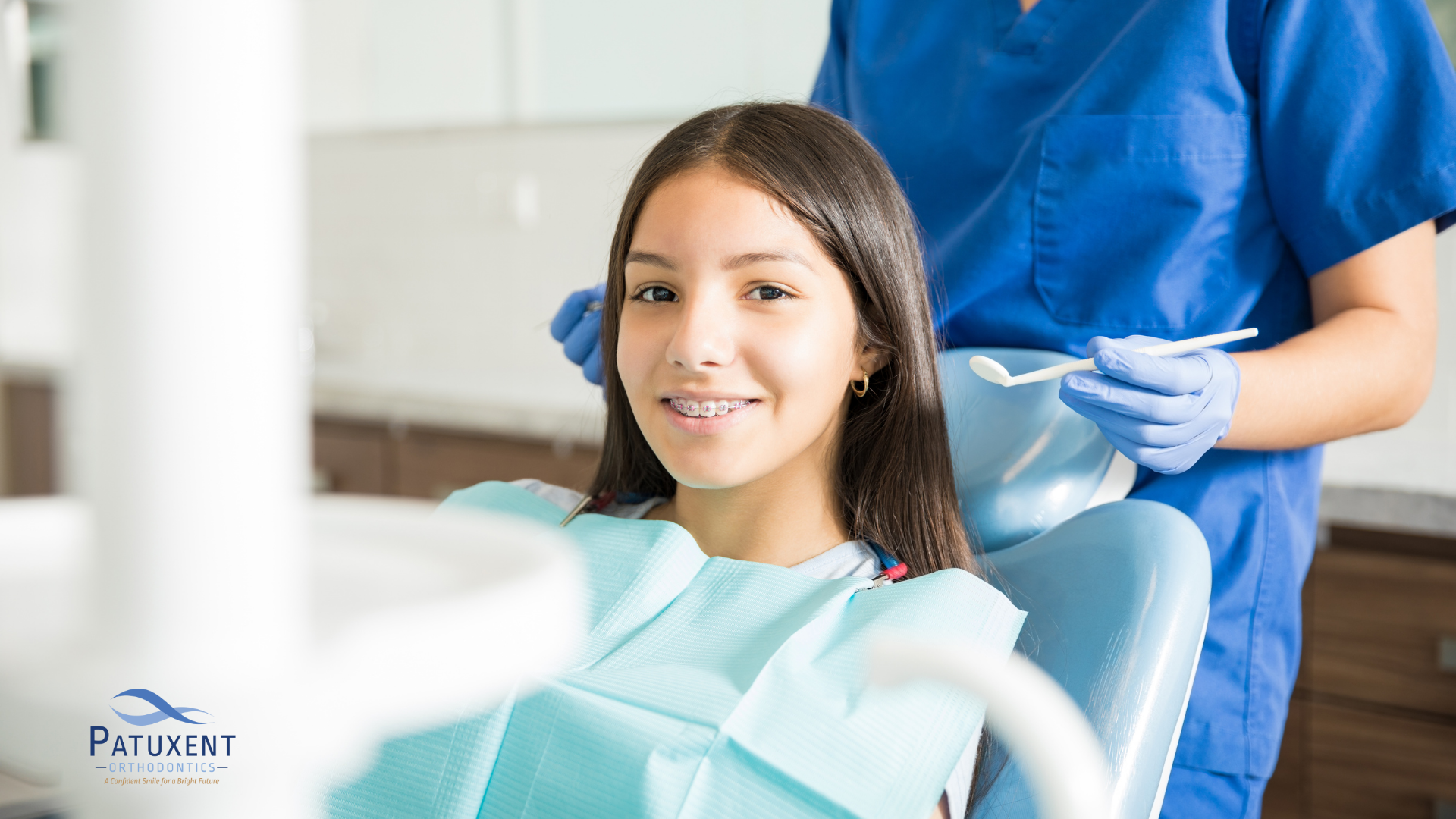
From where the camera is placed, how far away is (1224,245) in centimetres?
105

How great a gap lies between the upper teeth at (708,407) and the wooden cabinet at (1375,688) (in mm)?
1020

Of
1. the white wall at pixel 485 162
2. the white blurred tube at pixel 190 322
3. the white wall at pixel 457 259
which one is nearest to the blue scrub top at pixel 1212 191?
the white blurred tube at pixel 190 322

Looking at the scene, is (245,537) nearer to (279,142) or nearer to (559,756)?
(279,142)

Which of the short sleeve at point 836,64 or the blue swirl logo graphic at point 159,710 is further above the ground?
the short sleeve at point 836,64

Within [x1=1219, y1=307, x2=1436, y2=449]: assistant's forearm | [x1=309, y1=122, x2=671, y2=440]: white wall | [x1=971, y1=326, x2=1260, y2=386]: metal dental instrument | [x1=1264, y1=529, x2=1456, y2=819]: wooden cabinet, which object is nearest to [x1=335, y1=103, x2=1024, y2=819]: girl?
[x1=971, y1=326, x2=1260, y2=386]: metal dental instrument

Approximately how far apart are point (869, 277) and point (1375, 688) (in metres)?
1.01

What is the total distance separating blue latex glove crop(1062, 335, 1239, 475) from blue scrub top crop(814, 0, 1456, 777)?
0.13 m

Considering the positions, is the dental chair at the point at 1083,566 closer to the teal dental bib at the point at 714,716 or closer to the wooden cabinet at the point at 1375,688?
the teal dental bib at the point at 714,716

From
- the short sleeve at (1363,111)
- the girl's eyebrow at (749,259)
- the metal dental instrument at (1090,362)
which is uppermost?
the short sleeve at (1363,111)

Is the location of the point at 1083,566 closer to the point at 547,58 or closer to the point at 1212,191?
the point at 1212,191

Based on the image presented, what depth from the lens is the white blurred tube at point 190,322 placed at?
0.16m

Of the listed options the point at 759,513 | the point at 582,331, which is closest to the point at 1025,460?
the point at 759,513

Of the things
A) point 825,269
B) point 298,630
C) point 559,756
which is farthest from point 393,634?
point 825,269

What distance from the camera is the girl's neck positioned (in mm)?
1083
